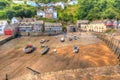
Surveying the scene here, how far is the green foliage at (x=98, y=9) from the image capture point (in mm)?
116750

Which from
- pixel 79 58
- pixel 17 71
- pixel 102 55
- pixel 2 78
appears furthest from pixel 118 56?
pixel 2 78

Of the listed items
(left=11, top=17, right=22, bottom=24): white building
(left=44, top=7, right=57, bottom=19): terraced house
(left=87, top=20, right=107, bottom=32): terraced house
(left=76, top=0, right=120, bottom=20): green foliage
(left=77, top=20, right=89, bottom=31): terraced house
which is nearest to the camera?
(left=11, top=17, right=22, bottom=24): white building

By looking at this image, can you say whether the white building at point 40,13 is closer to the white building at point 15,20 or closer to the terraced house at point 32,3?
the terraced house at point 32,3

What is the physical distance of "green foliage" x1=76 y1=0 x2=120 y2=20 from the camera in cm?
11675

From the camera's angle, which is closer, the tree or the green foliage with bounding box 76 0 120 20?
the tree

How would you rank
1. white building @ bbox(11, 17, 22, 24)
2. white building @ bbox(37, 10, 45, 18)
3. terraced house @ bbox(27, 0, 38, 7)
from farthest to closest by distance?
1. terraced house @ bbox(27, 0, 38, 7)
2. white building @ bbox(37, 10, 45, 18)
3. white building @ bbox(11, 17, 22, 24)

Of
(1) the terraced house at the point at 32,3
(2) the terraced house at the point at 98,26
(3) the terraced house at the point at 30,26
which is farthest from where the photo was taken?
(1) the terraced house at the point at 32,3

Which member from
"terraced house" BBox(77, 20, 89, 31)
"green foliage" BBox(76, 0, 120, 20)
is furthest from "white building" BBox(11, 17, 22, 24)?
"green foliage" BBox(76, 0, 120, 20)

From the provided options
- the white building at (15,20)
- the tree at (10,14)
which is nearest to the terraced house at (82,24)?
the white building at (15,20)

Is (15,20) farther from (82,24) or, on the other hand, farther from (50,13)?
(82,24)

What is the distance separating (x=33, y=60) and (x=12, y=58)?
593cm

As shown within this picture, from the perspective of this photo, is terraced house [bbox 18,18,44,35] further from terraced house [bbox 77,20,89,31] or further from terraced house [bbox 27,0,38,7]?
terraced house [bbox 27,0,38,7]

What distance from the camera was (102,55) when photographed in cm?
5562

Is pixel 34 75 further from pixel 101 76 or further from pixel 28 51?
pixel 28 51
